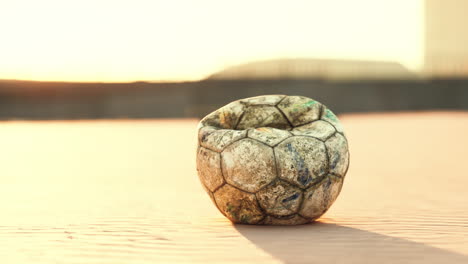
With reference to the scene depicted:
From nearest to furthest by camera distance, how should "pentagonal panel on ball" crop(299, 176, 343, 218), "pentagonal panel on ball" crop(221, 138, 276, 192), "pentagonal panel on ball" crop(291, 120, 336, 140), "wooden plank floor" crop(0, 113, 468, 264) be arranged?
"wooden plank floor" crop(0, 113, 468, 264) → "pentagonal panel on ball" crop(221, 138, 276, 192) → "pentagonal panel on ball" crop(299, 176, 343, 218) → "pentagonal panel on ball" crop(291, 120, 336, 140)

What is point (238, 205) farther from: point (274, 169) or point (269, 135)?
point (269, 135)

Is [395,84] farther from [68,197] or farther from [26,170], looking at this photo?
[68,197]

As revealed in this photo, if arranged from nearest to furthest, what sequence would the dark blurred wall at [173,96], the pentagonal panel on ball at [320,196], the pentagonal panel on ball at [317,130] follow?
1. the pentagonal panel on ball at [320,196]
2. the pentagonal panel on ball at [317,130]
3. the dark blurred wall at [173,96]

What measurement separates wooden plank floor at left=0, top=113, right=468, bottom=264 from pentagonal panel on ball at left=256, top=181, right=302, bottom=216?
0.19 metres

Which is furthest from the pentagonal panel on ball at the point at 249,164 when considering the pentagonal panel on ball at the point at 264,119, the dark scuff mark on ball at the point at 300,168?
the pentagonal panel on ball at the point at 264,119

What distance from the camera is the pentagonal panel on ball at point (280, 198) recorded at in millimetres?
5059

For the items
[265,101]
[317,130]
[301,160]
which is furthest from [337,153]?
[265,101]

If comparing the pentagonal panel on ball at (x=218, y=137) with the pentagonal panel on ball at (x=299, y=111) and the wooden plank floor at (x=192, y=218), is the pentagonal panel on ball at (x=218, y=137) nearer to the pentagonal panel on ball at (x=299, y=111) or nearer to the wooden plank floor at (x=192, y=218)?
the pentagonal panel on ball at (x=299, y=111)

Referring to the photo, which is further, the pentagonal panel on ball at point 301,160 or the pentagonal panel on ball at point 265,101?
the pentagonal panel on ball at point 265,101

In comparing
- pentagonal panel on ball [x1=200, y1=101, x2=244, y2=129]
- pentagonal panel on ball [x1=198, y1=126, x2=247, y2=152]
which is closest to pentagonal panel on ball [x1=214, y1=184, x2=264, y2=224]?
pentagonal panel on ball [x1=198, y1=126, x2=247, y2=152]

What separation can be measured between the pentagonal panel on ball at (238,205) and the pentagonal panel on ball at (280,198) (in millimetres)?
86

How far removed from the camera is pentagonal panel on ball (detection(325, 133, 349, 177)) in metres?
5.22

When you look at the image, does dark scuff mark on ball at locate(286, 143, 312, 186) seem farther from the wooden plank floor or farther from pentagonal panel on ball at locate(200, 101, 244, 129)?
pentagonal panel on ball at locate(200, 101, 244, 129)

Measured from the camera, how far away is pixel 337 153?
5273 mm
